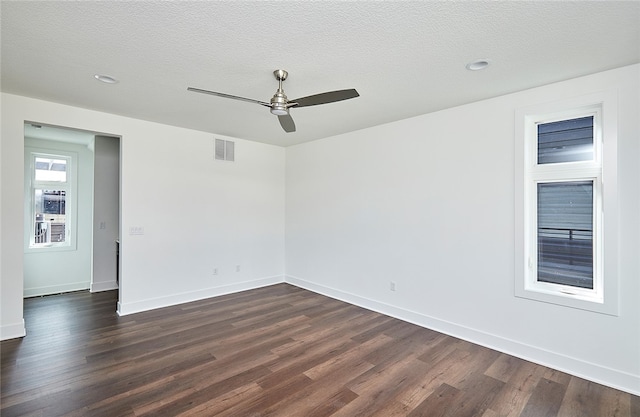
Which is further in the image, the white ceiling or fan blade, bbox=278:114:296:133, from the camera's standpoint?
fan blade, bbox=278:114:296:133

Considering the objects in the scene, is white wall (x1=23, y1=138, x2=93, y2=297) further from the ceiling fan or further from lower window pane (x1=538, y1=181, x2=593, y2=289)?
lower window pane (x1=538, y1=181, x2=593, y2=289)

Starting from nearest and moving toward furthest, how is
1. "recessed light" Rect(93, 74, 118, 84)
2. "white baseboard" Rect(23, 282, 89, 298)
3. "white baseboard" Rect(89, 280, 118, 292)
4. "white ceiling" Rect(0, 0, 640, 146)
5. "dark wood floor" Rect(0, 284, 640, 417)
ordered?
1. "white ceiling" Rect(0, 0, 640, 146)
2. "dark wood floor" Rect(0, 284, 640, 417)
3. "recessed light" Rect(93, 74, 118, 84)
4. "white baseboard" Rect(23, 282, 89, 298)
5. "white baseboard" Rect(89, 280, 118, 292)

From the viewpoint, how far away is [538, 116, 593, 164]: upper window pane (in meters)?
2.75

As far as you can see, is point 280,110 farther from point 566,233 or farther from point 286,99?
point 566,233

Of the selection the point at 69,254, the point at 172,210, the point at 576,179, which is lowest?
the point at 69,254

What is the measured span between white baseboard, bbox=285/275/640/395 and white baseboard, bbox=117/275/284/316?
1.82 m

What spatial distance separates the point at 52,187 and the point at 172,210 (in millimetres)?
2479

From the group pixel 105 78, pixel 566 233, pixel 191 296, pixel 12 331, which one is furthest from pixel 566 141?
pixel 12 331

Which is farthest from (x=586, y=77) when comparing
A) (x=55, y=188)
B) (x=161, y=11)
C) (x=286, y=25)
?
(x=55, y=188)

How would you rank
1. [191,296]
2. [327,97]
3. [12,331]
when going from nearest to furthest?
[327,97]
[12,331]
[191,296]

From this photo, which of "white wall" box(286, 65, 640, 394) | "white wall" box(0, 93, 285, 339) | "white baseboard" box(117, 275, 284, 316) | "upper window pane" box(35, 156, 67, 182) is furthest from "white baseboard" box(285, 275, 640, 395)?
"upper window pane" box(35, 156, 67, 182)

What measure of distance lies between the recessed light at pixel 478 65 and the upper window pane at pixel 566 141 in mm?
1106

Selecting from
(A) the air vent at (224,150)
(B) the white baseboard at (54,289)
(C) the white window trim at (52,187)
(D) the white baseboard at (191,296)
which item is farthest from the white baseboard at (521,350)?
(C) the white window trim at (52,187)

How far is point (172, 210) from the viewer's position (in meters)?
4.38
